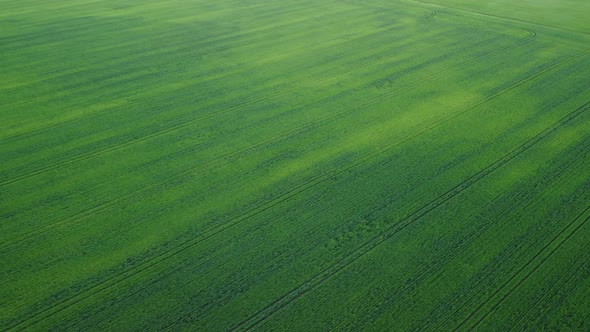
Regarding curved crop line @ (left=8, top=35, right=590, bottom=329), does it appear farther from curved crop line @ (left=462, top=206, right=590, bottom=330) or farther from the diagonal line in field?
curved crop line @ (left=462, top=206, right=590, bottom=330)

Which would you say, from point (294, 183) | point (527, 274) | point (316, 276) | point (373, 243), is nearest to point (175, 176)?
point (294, 183)

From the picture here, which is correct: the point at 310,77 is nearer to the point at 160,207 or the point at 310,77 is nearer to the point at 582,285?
the point at 160,207

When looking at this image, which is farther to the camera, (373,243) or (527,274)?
(373,243)

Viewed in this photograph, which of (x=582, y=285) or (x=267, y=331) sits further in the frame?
(x=582, y=285)

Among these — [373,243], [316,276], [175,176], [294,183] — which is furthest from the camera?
[175,176]

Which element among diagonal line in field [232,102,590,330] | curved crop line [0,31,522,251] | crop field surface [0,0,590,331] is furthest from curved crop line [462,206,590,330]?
curved crop line [0,31,522,251]

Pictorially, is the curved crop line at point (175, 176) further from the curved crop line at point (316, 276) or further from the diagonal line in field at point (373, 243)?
the diagonal line in field at point (373, 243)

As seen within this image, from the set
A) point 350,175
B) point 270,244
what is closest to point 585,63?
point 350,175

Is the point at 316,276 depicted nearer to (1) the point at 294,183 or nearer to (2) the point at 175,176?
(1) the point at 294,183
